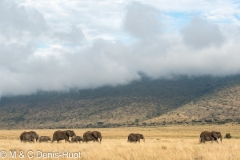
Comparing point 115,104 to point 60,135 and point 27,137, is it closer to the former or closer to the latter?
point 60,135

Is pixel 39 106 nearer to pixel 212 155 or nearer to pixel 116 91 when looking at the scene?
pixel 116 91

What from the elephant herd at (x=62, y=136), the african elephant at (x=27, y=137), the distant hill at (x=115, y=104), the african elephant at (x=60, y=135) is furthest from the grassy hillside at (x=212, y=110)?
the african elephant at (x=27, y=137)

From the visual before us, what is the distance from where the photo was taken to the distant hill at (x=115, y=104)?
136875 mm

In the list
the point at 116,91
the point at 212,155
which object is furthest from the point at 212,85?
the point at 212,155

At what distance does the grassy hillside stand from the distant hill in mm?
1137

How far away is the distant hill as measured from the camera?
13688cm

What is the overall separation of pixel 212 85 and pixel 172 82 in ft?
84.2

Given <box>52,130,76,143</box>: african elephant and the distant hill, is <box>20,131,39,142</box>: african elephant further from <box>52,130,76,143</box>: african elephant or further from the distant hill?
the distant hill

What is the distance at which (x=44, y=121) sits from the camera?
15162 centimetres

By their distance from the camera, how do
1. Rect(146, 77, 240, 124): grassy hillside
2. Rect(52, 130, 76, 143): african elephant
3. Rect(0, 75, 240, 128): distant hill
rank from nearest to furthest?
Rect(52, 130, 76, 143): african elephant → Rect(146, 77, 240, 124): grassy hillside → Rect(0, 75, 240, 128): distant hill

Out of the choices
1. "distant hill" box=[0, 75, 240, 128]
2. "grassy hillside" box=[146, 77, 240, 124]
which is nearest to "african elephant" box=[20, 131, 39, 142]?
"grassy hillside" box=[146, 77, 240, 124]

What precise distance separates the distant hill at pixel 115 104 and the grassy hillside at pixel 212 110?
3.73 ft

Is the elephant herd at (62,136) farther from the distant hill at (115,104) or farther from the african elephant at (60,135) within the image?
the distant hill at (115,104)

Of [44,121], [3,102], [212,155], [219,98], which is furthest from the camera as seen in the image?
[3,102]
